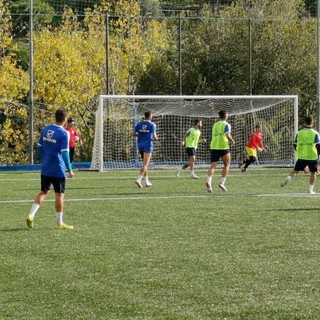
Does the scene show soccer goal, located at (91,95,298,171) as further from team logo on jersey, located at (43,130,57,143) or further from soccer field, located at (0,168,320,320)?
team logo on jersey, located at (43,130,57,143)

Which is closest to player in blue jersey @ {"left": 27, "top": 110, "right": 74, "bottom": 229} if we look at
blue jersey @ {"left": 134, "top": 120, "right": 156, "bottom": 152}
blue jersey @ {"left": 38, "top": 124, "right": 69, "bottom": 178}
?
blue jersey @ {"left": 38, "top": 124, "right": 69, "bottom": 178}

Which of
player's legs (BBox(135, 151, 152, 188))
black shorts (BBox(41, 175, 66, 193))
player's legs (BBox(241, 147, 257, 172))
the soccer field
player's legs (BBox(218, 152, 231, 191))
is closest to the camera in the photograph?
the soccer field

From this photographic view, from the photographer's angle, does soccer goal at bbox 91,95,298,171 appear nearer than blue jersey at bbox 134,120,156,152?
No

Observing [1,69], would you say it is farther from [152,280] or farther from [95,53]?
[152,280]

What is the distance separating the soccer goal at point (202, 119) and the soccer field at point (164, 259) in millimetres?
17211

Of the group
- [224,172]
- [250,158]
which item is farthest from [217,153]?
[250,158]

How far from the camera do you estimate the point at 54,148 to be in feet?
49.7

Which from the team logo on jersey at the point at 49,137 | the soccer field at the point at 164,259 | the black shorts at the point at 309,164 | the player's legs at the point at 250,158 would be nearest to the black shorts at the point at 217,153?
the black shorts at the point at 309,164

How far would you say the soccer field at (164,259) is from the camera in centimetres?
887

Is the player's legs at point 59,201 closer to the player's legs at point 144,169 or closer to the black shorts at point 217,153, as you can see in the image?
the black shorts at point 217,153

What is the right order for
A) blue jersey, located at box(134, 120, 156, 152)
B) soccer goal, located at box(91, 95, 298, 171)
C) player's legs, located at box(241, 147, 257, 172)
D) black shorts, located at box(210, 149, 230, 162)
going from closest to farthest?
black shorts, located at box(210, 149, 230, 162) < blue jersey, located at box(134, 120, 156, 152) < player's legs, located at box(241, 147, 257, 172) < soccer goal, located at box(91, 95, 298, 171)

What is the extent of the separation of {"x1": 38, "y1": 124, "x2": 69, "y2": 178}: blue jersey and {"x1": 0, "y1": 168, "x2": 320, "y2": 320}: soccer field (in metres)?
0.84

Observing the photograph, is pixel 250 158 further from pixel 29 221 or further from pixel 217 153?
pixel 29 221

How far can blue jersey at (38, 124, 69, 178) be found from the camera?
49.6ft
